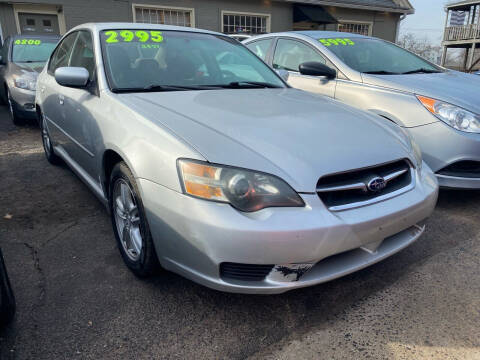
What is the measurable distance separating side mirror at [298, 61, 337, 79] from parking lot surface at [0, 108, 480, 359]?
1.90m

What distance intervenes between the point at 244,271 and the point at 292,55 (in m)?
3.55

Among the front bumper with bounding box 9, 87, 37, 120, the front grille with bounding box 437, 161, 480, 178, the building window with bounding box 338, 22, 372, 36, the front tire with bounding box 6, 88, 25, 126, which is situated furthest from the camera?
the building window with bounding box 338, 22, 372, 36

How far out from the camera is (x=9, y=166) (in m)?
4.47

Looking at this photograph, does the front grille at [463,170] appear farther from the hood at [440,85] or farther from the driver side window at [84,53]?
the driver side window at [84,53]

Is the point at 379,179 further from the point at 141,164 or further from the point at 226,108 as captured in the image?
the point at 141,164

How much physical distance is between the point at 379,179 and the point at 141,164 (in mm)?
1215

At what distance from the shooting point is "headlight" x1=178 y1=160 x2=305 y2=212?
1681 mm

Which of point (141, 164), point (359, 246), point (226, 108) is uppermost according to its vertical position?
point (226, 108)

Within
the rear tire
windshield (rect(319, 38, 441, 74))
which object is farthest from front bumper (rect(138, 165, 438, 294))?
the rear tire

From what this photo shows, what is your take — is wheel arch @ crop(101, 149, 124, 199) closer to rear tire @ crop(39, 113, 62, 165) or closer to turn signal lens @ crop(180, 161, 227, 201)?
turn signal lens @ crop(180, 161, 227, 201)

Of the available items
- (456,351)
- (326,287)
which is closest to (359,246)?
(326,287)

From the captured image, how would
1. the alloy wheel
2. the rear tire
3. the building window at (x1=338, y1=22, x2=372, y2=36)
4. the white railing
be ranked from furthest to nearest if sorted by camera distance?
the white railing < the building window at (x1=338, y1=22, x2=372, y2=36) < the rear tire < the alloy wheel

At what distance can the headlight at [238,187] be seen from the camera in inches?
66.2

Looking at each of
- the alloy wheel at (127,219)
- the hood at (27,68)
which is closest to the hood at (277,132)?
the alloy wheel at (127,219)
